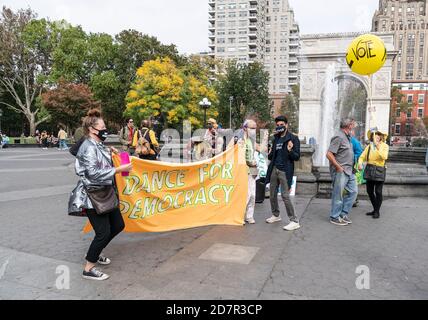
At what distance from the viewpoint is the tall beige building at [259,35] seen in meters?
102

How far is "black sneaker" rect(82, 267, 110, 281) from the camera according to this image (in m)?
4.07

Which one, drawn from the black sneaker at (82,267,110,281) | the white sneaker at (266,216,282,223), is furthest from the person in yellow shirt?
the black sneaker at (82,267,110,281)

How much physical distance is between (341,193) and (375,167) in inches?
48.5

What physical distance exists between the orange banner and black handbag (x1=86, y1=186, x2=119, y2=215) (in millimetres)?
857

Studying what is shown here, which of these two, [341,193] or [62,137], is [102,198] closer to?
[341,193]

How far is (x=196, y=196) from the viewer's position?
6031 mm

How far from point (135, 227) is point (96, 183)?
1377 mm

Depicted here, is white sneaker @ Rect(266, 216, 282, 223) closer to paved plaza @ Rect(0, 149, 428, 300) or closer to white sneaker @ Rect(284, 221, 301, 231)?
paved plaza @ Rect(0, 149, 428, 300)

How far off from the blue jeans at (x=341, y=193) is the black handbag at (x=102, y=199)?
13.6ft

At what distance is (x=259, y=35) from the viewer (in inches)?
4230

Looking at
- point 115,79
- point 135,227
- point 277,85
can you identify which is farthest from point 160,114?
point 277,85

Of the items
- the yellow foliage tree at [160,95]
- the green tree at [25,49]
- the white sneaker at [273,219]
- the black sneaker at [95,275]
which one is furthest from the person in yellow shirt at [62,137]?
the black sneaker at [95,275]

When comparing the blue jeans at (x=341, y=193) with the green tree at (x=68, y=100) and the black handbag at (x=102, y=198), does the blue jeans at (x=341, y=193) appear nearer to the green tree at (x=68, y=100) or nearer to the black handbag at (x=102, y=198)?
the black handbag at (x=102, y=198)

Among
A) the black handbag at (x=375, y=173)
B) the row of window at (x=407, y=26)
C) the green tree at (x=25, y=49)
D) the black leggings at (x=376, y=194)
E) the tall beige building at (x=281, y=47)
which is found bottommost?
the black leggings at (x=376, y=194)
